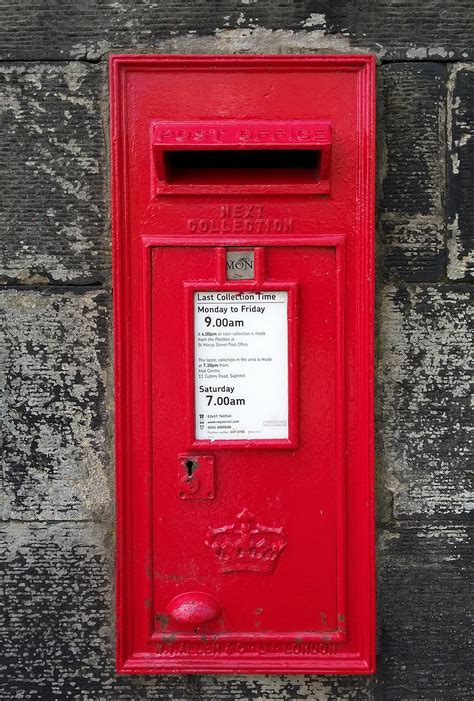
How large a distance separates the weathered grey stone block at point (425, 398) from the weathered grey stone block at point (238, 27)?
0.74 metres

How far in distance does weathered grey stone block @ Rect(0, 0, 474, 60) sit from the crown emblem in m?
1.39

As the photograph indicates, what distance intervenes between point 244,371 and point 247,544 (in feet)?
1.63

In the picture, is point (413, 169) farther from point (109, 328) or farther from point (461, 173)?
point (109, 328)

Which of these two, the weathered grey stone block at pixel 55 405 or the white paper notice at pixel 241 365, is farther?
the weathered grey stone block at pixel 55 405

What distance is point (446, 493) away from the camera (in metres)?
1.78

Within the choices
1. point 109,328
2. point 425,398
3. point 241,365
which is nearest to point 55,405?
point 109,328

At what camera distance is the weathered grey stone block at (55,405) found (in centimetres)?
174

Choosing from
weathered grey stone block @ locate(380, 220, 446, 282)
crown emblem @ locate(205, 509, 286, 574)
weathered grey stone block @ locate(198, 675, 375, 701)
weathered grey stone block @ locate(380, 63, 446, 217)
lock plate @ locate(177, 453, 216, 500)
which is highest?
weathered grey stone block @ locate(380, 63, 446, 217)

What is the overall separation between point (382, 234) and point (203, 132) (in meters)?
0.63

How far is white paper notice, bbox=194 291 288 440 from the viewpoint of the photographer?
1568 millimetres

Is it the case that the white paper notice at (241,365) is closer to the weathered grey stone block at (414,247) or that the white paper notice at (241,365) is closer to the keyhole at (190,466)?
the keyhole at (190,466)

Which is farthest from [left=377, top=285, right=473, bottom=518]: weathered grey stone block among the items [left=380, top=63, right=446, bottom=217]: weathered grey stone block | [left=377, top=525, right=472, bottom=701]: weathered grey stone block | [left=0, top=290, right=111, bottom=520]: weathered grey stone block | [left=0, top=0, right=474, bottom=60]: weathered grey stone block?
[left=0, top=290, right=111, bottom=520]: weathered grey stone block

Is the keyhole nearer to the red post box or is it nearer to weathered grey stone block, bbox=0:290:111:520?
the red post box

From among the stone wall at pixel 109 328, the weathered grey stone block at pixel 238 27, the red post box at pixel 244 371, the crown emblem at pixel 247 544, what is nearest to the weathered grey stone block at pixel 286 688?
the stone wall at pixel 109 328
